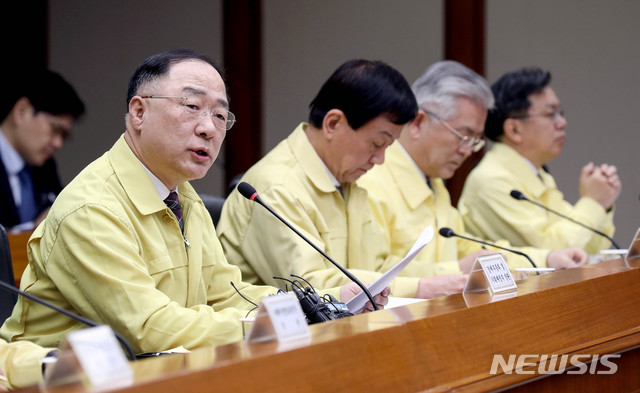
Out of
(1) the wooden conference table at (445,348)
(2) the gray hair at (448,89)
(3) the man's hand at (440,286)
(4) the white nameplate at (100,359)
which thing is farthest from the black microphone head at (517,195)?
(4) the white nameplate at (100,359)

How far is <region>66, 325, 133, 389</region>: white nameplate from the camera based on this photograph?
0.99 m

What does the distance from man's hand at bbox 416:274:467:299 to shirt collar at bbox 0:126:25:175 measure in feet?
7.91

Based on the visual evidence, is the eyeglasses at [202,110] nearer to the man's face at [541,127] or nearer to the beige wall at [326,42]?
the man's face at [541,127]

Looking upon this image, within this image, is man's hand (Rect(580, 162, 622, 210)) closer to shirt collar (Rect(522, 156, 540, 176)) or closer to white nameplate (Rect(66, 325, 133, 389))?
shirt collar (Rect(522, 156, 540, 176))

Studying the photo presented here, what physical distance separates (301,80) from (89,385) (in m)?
4.74

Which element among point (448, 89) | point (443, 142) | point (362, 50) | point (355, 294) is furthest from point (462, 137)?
point (362, 50)

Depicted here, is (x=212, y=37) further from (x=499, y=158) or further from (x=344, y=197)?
(x=344, y=197)

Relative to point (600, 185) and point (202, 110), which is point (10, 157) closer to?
point (202, 110)

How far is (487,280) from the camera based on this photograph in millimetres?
1732

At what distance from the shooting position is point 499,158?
3.71m

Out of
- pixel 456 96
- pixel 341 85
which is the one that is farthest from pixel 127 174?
pixel 456 96

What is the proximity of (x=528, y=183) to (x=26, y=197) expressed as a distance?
233 centimetres

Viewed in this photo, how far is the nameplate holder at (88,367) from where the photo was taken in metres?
0.99

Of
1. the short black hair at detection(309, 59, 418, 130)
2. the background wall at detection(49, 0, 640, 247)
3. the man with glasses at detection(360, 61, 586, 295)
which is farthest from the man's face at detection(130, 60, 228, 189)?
the background wall at detection(49, 0, 640, 247)
